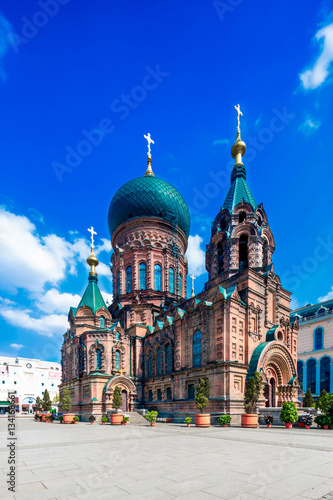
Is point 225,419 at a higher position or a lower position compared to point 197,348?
lower

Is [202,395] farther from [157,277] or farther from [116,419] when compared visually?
[157,277]

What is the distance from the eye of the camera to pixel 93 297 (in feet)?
129

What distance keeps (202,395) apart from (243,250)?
1371 cm

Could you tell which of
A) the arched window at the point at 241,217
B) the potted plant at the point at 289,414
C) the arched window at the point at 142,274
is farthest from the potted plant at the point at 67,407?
the arched window at the point at 241,217

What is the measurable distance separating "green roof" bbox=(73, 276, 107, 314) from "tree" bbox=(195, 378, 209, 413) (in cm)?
1994

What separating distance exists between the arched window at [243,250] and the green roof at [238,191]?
2928 millimetres

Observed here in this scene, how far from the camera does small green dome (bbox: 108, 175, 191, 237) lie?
40.3 metres

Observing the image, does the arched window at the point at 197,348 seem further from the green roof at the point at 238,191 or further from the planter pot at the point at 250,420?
the green roof at the point at 238,191

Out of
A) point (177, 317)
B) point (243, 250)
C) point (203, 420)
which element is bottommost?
point (203, 420)

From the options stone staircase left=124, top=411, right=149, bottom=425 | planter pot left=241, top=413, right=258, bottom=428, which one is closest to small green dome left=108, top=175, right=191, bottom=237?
stone staircase left=124, top=411, right=149, bottom=425

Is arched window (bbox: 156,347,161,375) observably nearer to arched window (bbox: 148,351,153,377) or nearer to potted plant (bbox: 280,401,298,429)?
arched window (bbox: 148,351,153,377)

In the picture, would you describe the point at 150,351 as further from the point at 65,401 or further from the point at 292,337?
the point at 292,337

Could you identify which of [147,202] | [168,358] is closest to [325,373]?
[168,358]

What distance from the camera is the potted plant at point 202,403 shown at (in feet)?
63.6
